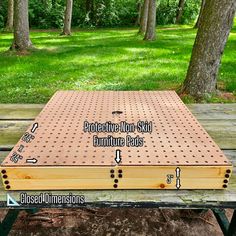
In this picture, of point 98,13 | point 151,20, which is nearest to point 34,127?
point 151,20

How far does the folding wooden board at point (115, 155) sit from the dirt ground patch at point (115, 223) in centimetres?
114

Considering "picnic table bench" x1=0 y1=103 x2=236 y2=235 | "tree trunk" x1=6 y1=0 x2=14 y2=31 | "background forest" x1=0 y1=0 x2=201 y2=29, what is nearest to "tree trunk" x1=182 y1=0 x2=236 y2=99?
"picnic table bench" x1=0 y1=103 x2=236 y2=235

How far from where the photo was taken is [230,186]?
1811mm

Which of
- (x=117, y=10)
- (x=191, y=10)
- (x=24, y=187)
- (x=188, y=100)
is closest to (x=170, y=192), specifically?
(x=24, y=187)

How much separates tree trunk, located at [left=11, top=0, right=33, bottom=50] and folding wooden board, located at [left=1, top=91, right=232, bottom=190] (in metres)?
10.5

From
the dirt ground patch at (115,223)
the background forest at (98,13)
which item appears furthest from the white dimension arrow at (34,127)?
the background forest at (98,13)

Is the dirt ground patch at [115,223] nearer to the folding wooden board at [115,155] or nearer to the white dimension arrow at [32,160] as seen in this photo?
the folding wooden board at [115,155]

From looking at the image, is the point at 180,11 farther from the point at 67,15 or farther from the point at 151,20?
the point at 151,20

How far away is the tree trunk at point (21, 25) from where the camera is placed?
38.9 ft

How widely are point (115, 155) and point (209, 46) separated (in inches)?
161

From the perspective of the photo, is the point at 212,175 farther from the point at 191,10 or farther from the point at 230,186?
the point at 191,10

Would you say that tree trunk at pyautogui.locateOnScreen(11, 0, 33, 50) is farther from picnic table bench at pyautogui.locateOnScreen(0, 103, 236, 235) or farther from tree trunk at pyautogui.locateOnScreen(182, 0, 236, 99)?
picnic table bench at pyautogui.locateOnScreen(0, 103, 236, 235)

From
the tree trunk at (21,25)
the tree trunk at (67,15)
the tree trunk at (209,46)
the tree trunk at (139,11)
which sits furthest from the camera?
the tree trunk at (139,11)

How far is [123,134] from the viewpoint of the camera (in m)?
2.15
